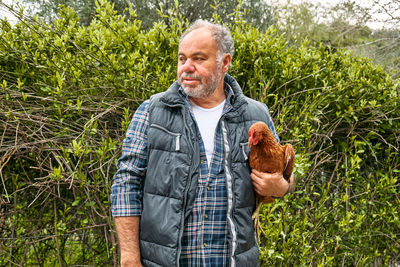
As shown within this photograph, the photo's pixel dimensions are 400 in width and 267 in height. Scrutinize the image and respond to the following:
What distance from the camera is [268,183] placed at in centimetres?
182

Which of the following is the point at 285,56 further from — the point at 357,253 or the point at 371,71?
the point at 357,253

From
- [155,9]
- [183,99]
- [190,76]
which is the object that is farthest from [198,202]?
[155,9]

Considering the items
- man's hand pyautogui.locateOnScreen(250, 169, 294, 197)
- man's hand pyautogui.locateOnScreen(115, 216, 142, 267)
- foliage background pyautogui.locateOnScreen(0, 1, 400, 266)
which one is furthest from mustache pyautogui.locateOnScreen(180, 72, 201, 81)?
man's hand pyautogui.locateOnScreen(115, 216, 142, 267)

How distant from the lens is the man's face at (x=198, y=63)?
1943 mm

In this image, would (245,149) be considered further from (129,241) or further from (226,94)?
(129,241)

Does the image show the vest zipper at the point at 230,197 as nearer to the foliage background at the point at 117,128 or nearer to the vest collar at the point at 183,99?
the vest collar at the point at 183,99

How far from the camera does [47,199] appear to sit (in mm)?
2721

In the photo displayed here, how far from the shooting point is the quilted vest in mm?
1743

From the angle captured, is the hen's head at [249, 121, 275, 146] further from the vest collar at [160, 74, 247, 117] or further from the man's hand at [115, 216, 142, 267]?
the man's hand at [115, 216, 142, 267]

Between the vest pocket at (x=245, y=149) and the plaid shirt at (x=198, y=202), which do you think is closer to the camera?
the plaid shirt at (x=198, y=202)

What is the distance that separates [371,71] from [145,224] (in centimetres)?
289

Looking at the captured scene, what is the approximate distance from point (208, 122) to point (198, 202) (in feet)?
1.58

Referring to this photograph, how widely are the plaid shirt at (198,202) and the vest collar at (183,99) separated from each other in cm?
20

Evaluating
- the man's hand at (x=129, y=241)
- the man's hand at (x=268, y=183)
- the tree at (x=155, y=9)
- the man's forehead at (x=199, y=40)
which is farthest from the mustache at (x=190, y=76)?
the tree at (x=155, y=9)
